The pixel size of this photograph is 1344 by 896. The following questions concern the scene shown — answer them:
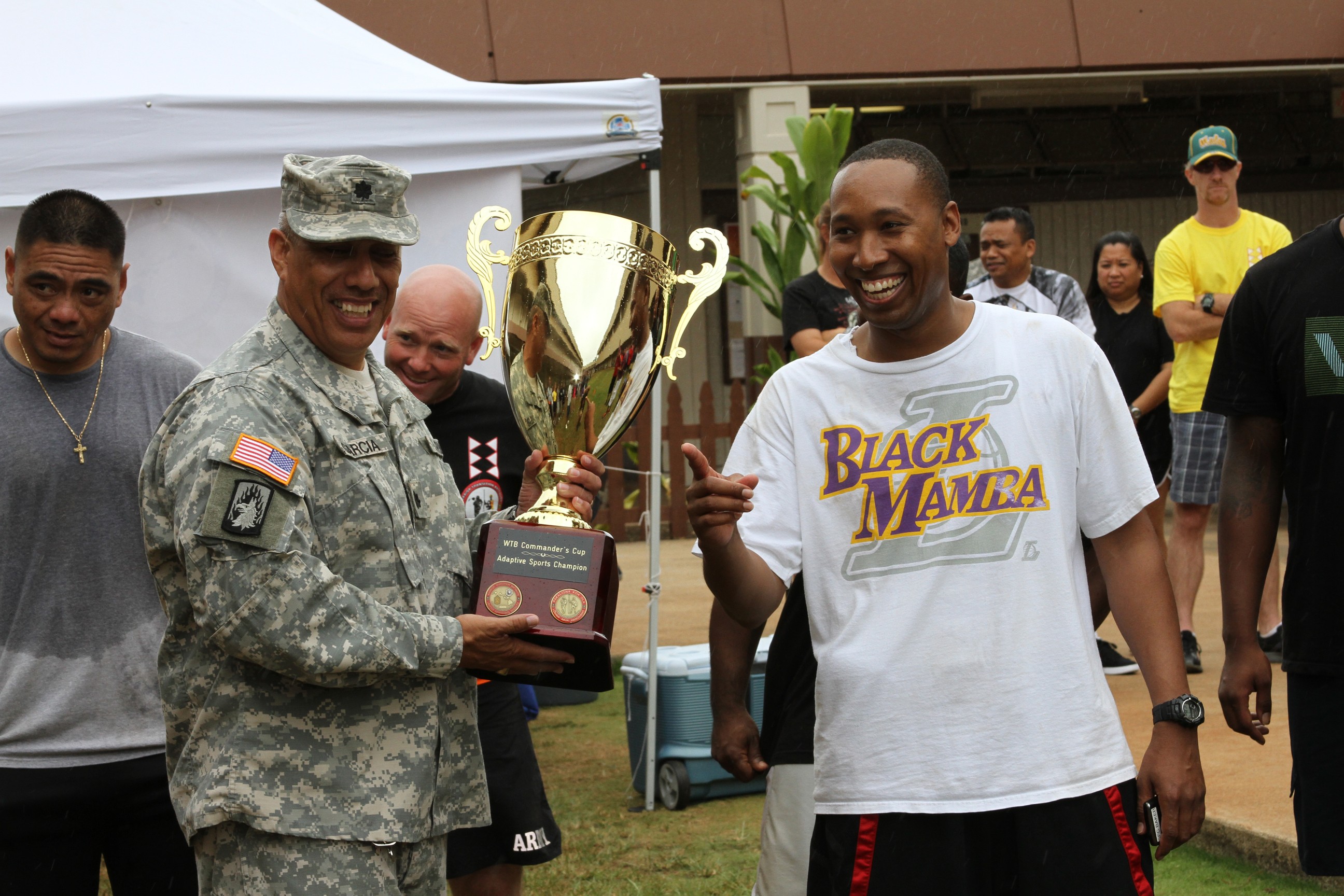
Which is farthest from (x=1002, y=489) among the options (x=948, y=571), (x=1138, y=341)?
(x=1138, y=341)

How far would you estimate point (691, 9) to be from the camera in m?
11.5

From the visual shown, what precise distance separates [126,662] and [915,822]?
1680mm

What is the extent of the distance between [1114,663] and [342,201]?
4.84m

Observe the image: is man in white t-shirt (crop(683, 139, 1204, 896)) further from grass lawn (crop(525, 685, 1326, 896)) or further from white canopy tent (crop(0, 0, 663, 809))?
white canopy tent (crop(0, 0, 663, 809))

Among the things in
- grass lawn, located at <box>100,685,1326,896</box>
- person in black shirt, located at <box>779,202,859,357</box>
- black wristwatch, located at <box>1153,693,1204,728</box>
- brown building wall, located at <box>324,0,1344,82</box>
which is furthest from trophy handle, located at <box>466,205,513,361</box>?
brown building wall, located at <box>324,0,1344,82</box>

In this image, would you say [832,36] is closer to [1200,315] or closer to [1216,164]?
[1216,164]

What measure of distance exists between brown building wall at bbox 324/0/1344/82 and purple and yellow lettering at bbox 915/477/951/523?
9.41 metres

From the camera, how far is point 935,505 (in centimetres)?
235

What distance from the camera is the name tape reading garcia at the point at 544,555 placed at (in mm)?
2479

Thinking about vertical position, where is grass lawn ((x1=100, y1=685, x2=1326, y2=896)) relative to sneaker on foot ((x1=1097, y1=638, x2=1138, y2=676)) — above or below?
below

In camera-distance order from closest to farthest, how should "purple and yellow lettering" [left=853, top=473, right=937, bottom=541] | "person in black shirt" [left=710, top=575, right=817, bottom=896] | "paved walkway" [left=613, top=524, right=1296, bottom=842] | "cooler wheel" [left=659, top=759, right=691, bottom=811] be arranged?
"purple and yellow lettering" [left=853, top=473, right=937, bottom=541], "person in black shirt" [left=710, top=575, right=817, bottom=896], "paved walkway" [left=613, top=524, right=1296, bottom=842], "cooler wheel" [left=659, top=759, right=691, bottom=811]

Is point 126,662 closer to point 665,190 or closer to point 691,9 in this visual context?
point 691,9

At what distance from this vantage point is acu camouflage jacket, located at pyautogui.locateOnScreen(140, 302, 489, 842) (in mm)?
2115

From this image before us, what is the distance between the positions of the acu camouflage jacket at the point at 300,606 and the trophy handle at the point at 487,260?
470mm
